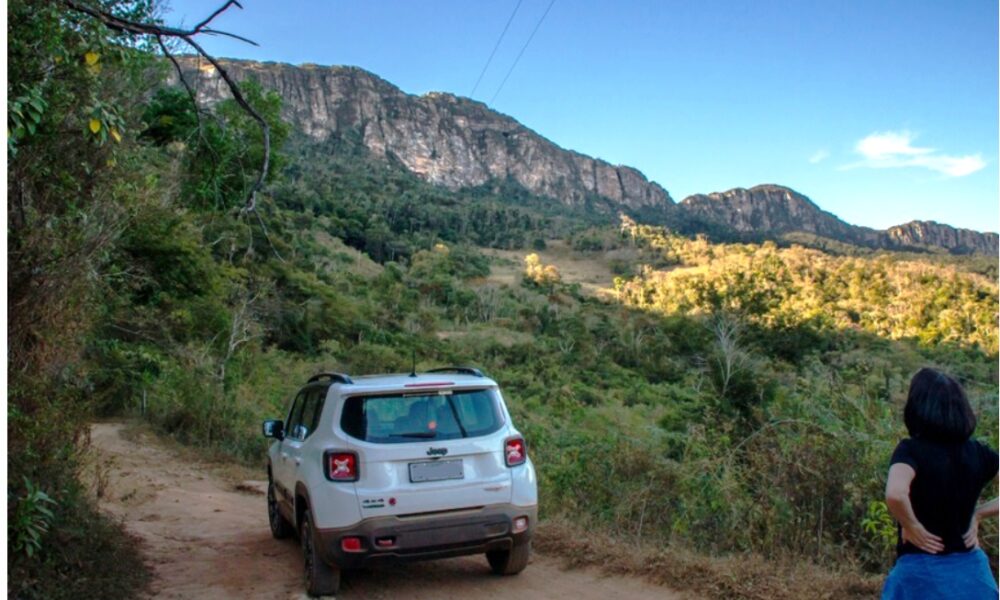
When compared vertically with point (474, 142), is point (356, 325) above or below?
below

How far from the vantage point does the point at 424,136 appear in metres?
181

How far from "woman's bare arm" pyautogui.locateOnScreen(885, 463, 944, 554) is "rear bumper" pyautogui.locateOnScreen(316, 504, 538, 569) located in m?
3.17

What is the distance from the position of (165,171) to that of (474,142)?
183m

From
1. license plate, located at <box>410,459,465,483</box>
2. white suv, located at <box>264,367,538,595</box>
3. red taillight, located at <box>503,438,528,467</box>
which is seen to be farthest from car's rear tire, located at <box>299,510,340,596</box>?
red taillight, located at <box>503,438,528,467</box>

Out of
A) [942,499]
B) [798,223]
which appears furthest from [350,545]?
[798,223]

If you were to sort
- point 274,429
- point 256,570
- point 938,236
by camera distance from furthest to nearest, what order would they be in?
point 938,236 → point 274,429 → point 256,570

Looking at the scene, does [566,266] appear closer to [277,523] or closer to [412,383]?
[277,523]

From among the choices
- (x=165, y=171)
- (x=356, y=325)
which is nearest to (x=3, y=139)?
(x=165, y=171)

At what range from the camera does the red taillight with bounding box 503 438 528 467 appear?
19.2 feet

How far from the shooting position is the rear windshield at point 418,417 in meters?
5.64

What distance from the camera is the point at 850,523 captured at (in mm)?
6355

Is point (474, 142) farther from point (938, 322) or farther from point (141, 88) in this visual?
point (141, 88)

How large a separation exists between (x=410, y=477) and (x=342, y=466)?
490mm

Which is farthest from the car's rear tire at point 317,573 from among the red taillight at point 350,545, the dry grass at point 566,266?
the dry grass at point 566,266
